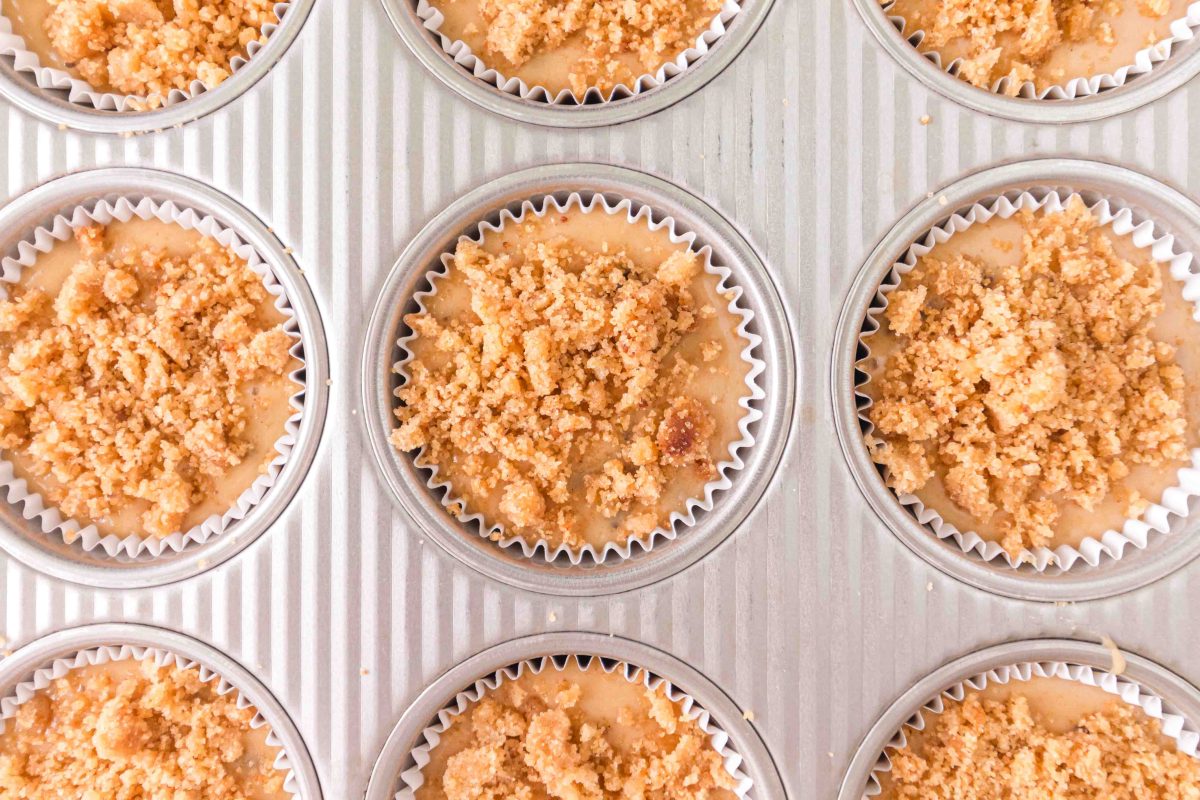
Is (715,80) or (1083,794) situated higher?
(715,80)

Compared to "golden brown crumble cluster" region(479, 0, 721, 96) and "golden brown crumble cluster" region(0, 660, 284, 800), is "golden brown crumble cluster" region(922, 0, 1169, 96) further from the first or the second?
"golden brown crumble cluster" region(0, 660, 284, 800)

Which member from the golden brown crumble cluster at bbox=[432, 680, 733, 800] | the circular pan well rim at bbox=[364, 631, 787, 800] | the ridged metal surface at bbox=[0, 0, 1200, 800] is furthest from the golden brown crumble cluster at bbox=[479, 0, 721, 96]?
the golden brown crumble cluster at bbox=[432, 680, 733, 800]

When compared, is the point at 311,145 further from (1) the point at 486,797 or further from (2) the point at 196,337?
(1) the point at 486,797

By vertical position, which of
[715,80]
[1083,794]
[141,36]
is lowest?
[1083,794]

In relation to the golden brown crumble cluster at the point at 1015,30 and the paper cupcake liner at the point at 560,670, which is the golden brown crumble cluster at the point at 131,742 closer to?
the paper cupcake liner at the point at 560,670

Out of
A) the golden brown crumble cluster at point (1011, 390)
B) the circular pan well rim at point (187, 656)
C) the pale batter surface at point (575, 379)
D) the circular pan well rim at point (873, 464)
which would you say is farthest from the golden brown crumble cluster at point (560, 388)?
the circular pan well rim at point (187, 656)

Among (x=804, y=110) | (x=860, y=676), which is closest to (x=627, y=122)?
(x=804, y=110)
